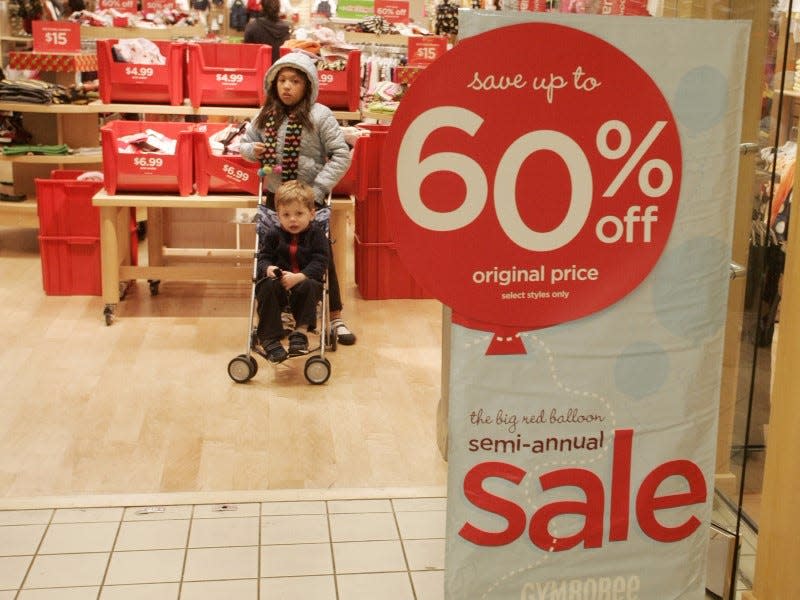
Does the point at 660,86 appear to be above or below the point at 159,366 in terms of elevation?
above

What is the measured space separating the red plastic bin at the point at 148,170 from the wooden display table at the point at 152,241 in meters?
0.05

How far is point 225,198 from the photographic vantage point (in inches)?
227

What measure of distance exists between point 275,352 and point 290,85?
1.36 metres

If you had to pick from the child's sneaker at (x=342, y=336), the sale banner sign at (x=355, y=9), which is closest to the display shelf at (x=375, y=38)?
the sale banner sign at (x=355, y=9)

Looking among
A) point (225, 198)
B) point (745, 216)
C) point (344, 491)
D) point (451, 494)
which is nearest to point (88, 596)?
point (344, 491)

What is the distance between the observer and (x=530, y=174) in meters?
2.03

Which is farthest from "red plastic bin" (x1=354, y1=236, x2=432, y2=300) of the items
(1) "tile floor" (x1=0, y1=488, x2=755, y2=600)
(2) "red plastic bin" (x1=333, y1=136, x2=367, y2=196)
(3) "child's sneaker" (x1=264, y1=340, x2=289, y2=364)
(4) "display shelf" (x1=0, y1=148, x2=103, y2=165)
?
(1) "tile floor" (x1=0, y1=488, x2=755, y2=600)

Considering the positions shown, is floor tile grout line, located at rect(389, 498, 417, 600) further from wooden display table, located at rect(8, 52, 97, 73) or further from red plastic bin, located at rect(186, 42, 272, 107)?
wooden display table, located at rect(8, 52, 97, 73)

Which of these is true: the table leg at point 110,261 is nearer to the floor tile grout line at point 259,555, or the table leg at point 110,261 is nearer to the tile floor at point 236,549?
the tile floor at point 236,549

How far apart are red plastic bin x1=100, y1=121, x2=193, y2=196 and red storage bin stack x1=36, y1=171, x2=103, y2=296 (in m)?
0.42

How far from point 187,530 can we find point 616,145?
1994 mm

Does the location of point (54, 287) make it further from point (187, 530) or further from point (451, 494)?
point (451, 494)

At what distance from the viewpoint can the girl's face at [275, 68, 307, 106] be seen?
530 centimetres

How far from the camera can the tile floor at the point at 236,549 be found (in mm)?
3023
